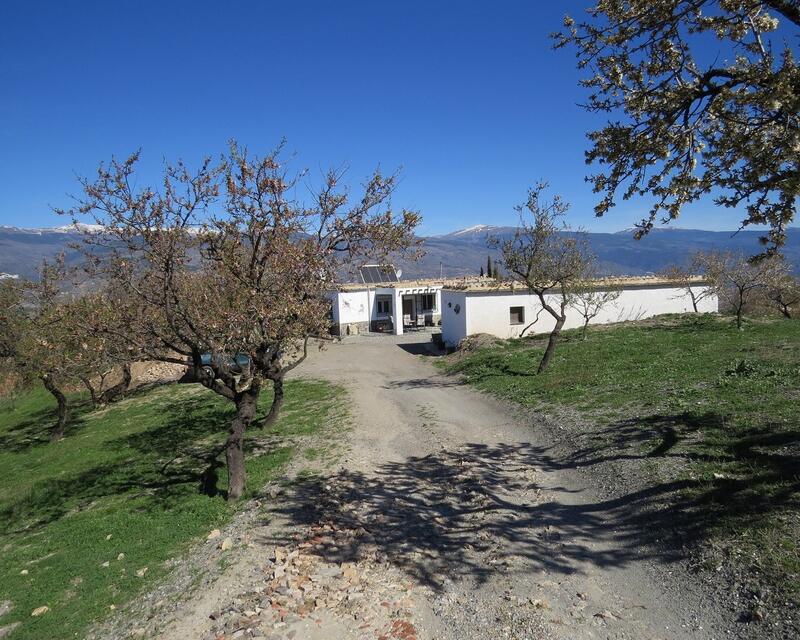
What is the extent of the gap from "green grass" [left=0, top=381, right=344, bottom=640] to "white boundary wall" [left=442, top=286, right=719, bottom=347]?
43.2 ft

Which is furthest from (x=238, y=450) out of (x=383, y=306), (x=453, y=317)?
(x=383, y=306)

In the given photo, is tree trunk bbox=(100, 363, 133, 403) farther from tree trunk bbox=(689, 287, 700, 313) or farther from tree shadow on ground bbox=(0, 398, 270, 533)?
tree trunk bbox=(689, 287, 700, 313)

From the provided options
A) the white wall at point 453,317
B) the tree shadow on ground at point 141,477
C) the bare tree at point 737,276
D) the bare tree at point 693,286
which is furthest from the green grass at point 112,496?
the bare tree at point 693,286

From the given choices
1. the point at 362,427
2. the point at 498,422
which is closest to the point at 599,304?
the point at 498,422

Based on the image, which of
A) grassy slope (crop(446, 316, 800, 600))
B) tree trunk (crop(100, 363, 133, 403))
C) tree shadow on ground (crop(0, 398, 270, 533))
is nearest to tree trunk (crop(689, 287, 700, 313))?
grassy slope (crop(446, 316, 800, 600))

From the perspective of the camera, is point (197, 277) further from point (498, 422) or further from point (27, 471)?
point (27, 471)

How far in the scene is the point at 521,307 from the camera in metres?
33.0

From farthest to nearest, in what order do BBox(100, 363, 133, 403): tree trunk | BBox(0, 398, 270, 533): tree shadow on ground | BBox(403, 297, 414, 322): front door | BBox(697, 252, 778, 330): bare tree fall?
BBox(403, 297, 414, 322): front door
BBox(697, 252, 778, 330): bare tree
BBox(100, 363, 133, 403): tree trunk
BBox(0, 398, 270, 533): tree shadow on ground

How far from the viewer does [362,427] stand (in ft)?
47.5

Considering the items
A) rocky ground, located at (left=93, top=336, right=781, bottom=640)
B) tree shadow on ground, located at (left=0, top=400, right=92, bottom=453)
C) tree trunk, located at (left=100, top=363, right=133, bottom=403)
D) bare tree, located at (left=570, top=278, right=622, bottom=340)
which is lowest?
tree shadow on ground, located at (left=0, top=400, right=92, bottom=453)

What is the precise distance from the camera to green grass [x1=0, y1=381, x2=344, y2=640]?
7.48 metres

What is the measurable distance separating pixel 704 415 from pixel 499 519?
5897 mm

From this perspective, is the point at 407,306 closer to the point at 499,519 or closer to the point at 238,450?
the point at 238,450

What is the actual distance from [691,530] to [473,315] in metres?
25.2
